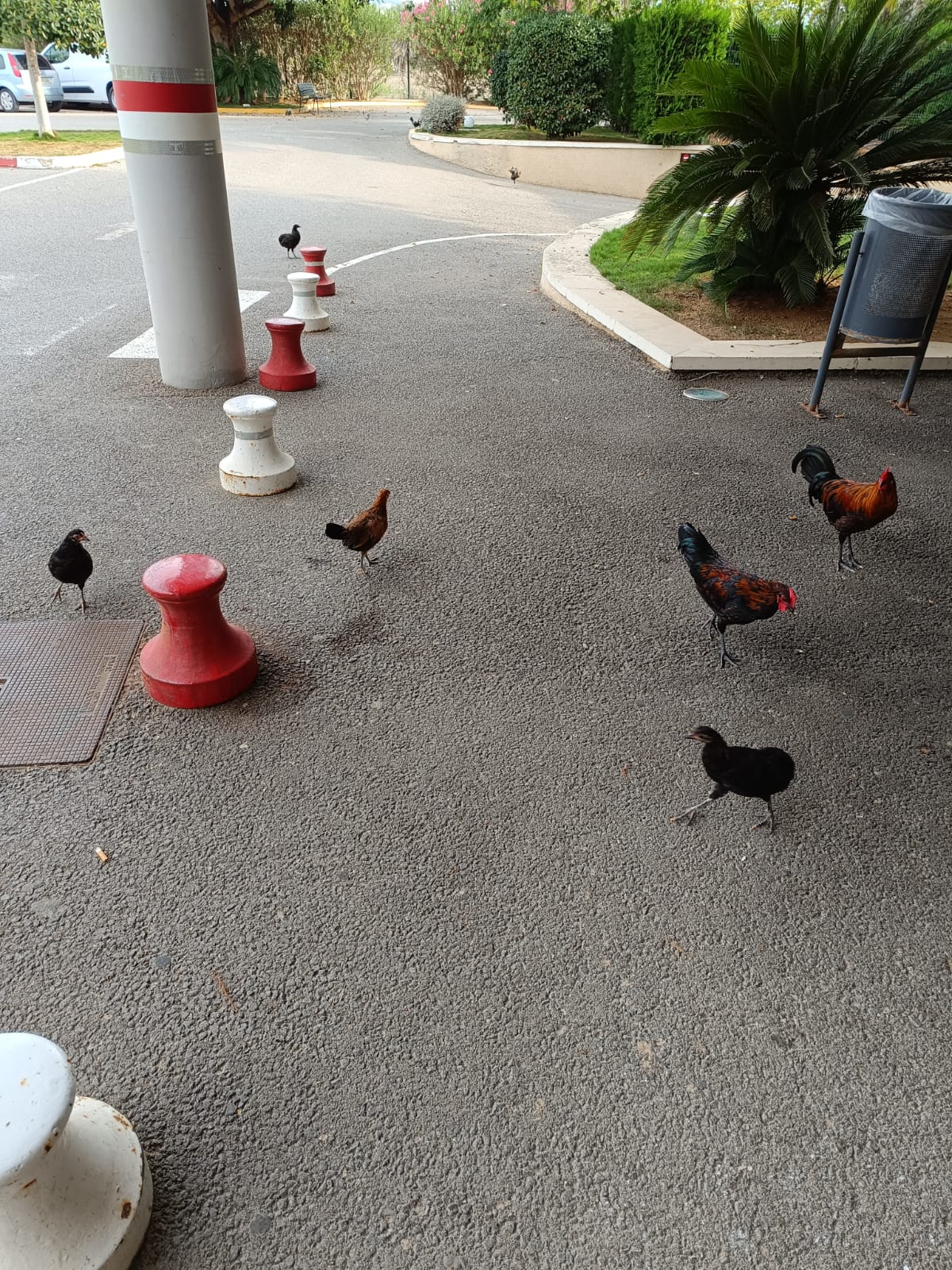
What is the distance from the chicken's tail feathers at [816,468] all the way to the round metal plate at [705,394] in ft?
6.25

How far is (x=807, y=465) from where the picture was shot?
510 centimetres

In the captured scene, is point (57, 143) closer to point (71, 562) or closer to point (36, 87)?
point (36, 87)

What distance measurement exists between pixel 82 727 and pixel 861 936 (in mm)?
2953

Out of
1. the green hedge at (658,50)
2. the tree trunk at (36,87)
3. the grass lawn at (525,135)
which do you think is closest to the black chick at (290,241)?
the green hedge at (658,50)

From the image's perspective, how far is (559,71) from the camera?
2006cm

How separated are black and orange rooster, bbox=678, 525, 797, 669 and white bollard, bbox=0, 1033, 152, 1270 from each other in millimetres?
2883

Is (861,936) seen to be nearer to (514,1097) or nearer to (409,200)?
(514,1097)

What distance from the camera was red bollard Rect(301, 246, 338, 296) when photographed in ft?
29.0

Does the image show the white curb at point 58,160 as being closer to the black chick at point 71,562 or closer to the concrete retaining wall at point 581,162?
the concrete retaining wall at point 581,162

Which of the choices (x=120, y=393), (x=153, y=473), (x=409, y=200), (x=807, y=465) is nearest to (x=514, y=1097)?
(x=807, y=465)

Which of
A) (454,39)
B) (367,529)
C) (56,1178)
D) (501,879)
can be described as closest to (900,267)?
(367,529)

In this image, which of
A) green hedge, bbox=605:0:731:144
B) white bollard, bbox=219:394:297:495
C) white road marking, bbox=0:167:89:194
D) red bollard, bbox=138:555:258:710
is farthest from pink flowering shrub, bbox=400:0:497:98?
red bollard, bbox=138:555:258:710

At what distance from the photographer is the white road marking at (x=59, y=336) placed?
7.42m

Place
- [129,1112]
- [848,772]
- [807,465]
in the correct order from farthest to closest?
1. [807,465]
2. [848,772]
3. [129,1112]
